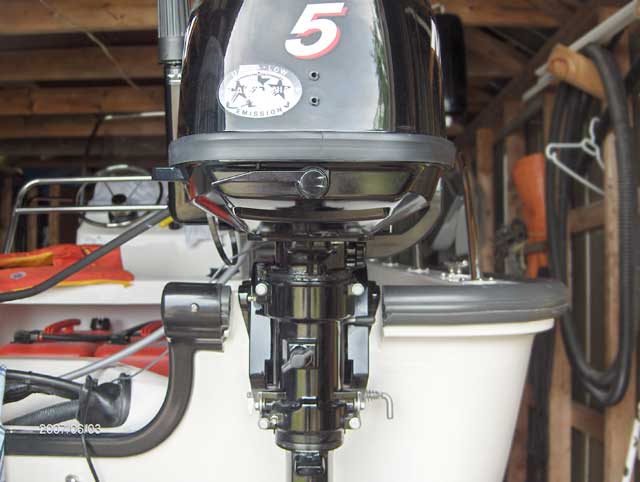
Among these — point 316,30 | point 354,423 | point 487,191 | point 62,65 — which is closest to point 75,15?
point 62,65

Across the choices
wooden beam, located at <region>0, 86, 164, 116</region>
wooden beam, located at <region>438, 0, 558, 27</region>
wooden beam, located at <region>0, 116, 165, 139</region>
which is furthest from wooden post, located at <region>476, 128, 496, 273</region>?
wooden beam, located at <region>0, 116, 165, 139</region>

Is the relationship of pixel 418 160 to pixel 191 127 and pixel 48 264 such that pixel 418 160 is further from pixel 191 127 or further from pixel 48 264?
pixel 48 264

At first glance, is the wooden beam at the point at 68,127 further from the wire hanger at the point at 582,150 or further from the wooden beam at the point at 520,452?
the wire hanger at the point at 582,150

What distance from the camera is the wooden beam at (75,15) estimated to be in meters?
3.20

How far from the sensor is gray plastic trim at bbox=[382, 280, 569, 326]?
41.1 inches

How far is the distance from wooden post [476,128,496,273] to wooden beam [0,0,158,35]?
87.6 inches

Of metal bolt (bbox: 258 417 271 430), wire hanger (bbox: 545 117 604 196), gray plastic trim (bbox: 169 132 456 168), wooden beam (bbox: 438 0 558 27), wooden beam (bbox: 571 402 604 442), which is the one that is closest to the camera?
gray plastic trim (bbox: 169 132 456 168)

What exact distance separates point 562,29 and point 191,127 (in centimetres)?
232

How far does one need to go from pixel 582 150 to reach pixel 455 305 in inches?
61.4

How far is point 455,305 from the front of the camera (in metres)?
1.04

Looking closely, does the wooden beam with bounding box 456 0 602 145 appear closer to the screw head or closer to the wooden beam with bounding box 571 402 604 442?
the wooden beam with bounding box 571 402 604 442

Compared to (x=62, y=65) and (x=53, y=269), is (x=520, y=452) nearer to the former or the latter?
(x=53, y=269)

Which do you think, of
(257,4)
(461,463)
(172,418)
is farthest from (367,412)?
(257,4)

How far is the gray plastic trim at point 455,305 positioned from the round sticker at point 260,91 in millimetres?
384
